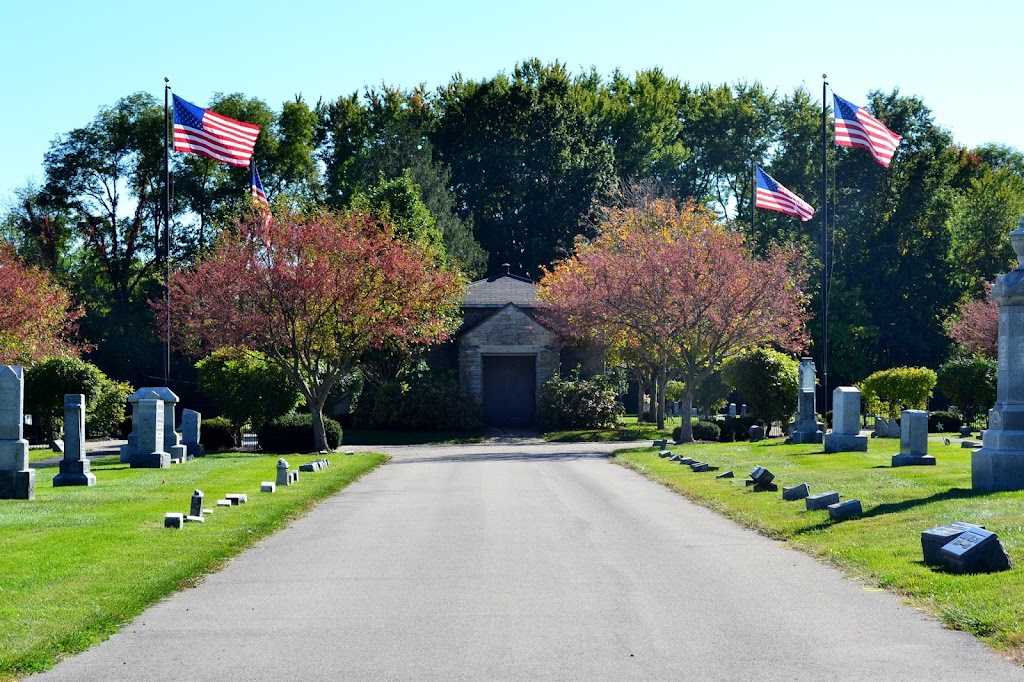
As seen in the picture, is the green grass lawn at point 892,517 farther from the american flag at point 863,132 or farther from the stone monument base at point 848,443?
the american flag at point 863,132

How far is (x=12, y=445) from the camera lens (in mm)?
20250

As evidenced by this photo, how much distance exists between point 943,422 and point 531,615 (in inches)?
1346

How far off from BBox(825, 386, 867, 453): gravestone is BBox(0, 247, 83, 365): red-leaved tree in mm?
23756

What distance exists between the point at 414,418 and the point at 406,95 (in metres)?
33.0

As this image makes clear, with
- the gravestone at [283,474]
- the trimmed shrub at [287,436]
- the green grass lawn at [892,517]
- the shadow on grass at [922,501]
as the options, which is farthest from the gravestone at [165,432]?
the shadow on grass at [922,501]

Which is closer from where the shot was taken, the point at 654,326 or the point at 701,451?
the point at 701,451

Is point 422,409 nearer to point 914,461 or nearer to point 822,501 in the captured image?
point 914,461

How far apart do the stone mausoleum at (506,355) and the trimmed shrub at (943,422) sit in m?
14.2

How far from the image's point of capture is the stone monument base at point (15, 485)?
20.2 meters

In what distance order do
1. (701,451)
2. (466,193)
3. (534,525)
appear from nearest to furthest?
(534,525) → (701,451) → (466,193)

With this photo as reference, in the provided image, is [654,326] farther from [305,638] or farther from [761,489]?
[305,638]

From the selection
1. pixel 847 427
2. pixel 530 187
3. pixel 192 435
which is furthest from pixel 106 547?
pixel 530 187

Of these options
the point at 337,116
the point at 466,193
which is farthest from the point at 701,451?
the point at 337,116

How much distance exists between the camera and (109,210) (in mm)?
62438
